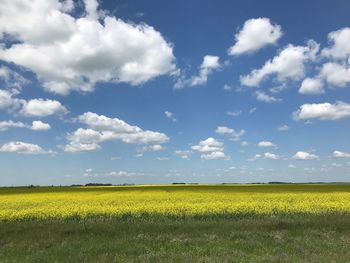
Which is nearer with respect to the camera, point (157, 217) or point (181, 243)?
point (181, 243)

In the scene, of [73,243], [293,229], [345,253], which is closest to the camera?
[345,253]

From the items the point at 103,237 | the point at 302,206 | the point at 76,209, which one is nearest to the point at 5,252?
the point at 103,237

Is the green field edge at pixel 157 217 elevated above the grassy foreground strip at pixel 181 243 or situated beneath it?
elevated above

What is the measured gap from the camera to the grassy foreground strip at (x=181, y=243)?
12289 millimetres

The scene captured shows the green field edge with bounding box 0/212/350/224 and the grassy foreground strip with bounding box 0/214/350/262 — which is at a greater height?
the green field edge with bounding box 0/212/350/224

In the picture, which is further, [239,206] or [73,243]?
[239,206]

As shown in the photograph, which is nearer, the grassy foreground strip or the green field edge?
the grassy foreground strip

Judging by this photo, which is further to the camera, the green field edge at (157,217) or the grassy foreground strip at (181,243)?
the green field edge at (157,217)

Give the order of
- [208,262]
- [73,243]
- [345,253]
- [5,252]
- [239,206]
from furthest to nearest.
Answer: [239,206] → [73,243] → [5,252] → [345,253] → [208,262]

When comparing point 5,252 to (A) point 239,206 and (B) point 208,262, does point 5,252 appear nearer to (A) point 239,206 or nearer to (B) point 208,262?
(B) point 208,262

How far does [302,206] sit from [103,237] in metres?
17.8

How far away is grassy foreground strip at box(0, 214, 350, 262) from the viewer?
12.3 meters

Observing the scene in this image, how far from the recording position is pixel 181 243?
14.2 m

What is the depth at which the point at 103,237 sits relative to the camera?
53.2 ft
